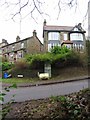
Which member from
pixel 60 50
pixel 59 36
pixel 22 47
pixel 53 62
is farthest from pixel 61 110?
pixel 22 47

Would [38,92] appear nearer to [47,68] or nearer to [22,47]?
[47,68]

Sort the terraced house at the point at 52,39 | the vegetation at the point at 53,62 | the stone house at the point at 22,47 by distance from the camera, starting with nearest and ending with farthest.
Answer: the vegetation at the point at 53,62 < the stone house at the point at 22,47 < the terraced house at the point at 52,39

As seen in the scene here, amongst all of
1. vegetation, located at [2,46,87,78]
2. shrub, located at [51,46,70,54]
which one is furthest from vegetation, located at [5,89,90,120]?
shrub, located at [51,46,70,54]

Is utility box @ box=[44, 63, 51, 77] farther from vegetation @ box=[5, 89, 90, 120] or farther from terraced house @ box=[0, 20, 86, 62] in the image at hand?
terraced house @ box=[0, 20, 86, 62]

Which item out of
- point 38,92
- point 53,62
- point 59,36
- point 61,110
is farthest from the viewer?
point 59,36

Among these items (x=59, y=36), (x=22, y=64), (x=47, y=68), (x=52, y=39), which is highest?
(x=59, y=36)

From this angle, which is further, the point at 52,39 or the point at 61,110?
the point at 52,39

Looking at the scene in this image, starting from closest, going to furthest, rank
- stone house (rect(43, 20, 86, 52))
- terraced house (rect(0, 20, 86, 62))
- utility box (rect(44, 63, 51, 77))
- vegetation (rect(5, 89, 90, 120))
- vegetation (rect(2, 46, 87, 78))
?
vegetation (rect(5, 89, 90, 120))
utility box (rect(44, 63, 51, 77))
vegetation (rect(2, 46, 87, 78))
terraced house (rect(0, 20, 86, 62))
stone house (rect(43, 20, 86, 52))

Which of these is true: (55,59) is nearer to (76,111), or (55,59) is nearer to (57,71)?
(57,71)

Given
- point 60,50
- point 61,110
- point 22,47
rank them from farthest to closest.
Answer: point 22,47 < point 60,50 < point 61,110

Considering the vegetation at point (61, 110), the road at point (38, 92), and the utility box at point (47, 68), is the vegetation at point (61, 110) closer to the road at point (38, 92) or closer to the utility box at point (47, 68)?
the road at point (38, 92)

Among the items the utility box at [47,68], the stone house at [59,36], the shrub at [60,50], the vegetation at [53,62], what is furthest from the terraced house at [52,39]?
the utility box at [47,68]

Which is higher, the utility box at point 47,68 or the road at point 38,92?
the utility box at point 47,68

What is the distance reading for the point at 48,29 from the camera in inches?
1946
